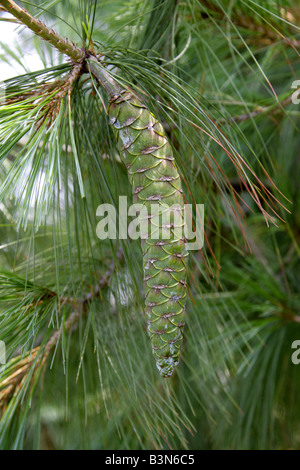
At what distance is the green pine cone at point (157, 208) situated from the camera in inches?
13.8

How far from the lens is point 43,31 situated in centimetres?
35

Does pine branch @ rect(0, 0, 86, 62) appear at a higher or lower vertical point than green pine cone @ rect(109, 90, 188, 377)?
higher

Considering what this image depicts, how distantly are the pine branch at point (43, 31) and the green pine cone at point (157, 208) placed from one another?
0.06 metres

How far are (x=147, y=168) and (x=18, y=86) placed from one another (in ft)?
0.48

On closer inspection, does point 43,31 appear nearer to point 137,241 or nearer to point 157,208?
point 157,208

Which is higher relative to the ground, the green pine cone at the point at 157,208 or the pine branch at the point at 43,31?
the pine branch at the point at 43,31

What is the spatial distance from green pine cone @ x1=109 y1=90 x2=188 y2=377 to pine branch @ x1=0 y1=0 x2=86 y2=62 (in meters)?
0.06

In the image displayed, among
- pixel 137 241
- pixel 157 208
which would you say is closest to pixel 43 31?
pixel 157 208

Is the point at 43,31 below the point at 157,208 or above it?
above

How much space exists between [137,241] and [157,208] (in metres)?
0.25

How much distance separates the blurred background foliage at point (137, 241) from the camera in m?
0.40

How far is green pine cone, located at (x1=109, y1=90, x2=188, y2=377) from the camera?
1.15ft

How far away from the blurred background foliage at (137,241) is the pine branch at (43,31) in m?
0.01

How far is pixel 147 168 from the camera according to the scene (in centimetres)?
35
